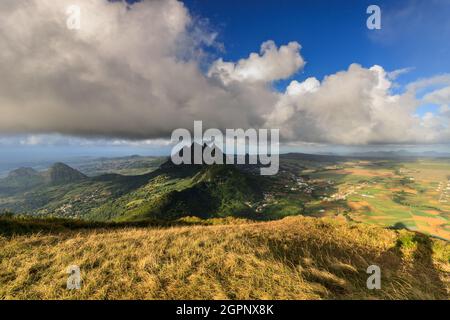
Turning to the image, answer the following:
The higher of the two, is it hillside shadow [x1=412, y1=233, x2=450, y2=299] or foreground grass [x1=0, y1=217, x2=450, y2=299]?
foreground grass [x1=0, y1=217, x2=450, y2=299]

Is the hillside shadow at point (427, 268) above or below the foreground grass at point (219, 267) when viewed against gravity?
below

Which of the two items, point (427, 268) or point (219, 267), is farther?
point (427, 268)

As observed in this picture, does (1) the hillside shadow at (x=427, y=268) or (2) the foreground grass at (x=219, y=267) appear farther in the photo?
(1) the hillside shadow at (x=427, y=268)

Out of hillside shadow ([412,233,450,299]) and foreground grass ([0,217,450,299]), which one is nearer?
foreground grass ([0,217,450,299])

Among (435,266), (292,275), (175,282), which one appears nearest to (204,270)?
(175,282)

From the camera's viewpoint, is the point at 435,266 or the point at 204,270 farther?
the point at 435,266

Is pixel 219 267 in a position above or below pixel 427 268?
above

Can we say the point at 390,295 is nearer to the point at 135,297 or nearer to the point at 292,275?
the point at 292,275
